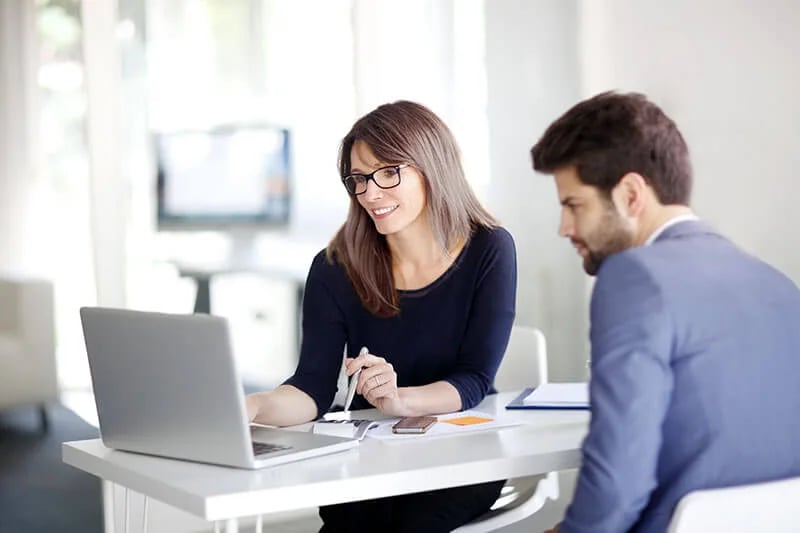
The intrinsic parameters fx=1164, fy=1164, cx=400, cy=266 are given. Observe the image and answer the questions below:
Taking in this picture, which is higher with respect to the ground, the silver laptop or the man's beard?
the man's beard

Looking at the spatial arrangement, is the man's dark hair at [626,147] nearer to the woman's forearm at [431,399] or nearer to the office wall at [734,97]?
the woman's forearm at [431,399]

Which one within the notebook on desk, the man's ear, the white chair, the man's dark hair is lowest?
the white chair

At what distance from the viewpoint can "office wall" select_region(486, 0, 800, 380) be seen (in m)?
3.67

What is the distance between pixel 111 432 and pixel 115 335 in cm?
20

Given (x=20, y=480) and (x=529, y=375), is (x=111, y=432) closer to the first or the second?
(x=529, y=375)

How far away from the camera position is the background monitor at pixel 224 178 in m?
3.92

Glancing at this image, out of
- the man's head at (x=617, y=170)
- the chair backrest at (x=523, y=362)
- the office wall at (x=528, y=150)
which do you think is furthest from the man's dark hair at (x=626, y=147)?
the office wall at (x=528, y=150)

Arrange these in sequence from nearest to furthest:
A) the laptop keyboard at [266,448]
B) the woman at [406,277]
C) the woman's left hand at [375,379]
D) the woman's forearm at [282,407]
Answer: the laptop keyboard at [266,448] → the woman's left hand at [375,379] → the woman's forearm at [282,407] → the woman at [406,277]

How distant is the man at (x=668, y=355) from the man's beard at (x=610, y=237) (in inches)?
0.9

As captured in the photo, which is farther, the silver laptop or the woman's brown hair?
the woman's brown hair

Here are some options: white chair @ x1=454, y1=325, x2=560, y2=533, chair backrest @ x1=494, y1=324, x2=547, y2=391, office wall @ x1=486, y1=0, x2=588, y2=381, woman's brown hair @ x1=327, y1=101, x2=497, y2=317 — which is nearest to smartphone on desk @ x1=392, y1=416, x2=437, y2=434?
white chair @ x1=454, y1=325, x2=560, y2=533

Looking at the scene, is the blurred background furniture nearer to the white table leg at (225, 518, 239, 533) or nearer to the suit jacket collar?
the white table leg at (225, 518, 239, 533)

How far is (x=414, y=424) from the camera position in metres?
2.17

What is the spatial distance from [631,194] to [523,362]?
129 cm
